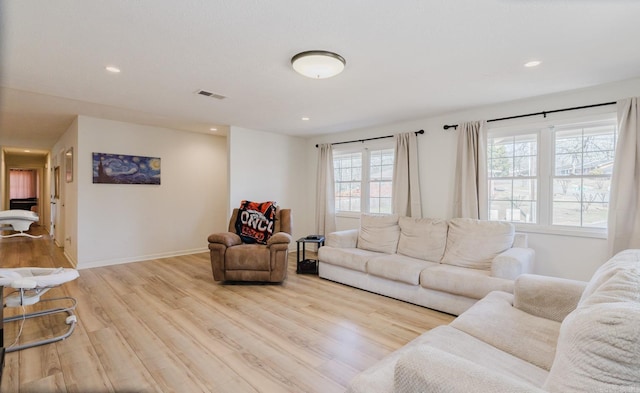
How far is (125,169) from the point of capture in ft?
16.0

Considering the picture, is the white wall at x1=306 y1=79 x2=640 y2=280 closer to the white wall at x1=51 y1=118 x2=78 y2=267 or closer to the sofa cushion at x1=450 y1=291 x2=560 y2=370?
the sofa cushion at x1=450 y1=291 x2=560 y2=370

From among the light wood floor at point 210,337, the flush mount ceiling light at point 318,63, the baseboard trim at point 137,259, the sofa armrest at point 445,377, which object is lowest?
the light wood floor at point 210,337

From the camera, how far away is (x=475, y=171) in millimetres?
3729

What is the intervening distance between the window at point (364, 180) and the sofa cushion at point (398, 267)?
151 centimetres

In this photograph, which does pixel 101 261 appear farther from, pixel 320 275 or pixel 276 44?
pixel 276 44

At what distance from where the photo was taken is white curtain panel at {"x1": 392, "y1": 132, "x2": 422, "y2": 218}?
436 cm

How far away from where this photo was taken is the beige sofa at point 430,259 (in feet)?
9.24

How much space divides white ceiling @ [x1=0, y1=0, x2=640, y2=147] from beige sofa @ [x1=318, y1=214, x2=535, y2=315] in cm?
158

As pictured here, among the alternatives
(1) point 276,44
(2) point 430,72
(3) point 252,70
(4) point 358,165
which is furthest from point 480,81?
(4) point 358,165

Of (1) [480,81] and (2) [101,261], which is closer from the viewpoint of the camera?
(1) [480,81]

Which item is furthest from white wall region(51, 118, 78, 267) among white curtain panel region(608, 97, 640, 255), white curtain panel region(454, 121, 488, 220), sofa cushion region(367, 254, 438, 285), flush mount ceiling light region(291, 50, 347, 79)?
white curtain panel region(608, 97, 640, 255)

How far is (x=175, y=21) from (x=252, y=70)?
83 cm

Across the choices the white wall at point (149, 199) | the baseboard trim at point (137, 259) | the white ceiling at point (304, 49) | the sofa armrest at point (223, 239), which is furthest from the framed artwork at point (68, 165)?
the sofa armrest at point (223, 239)

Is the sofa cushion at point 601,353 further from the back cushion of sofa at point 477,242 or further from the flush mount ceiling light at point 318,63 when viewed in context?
the back cushion of sofa at point 477,242
